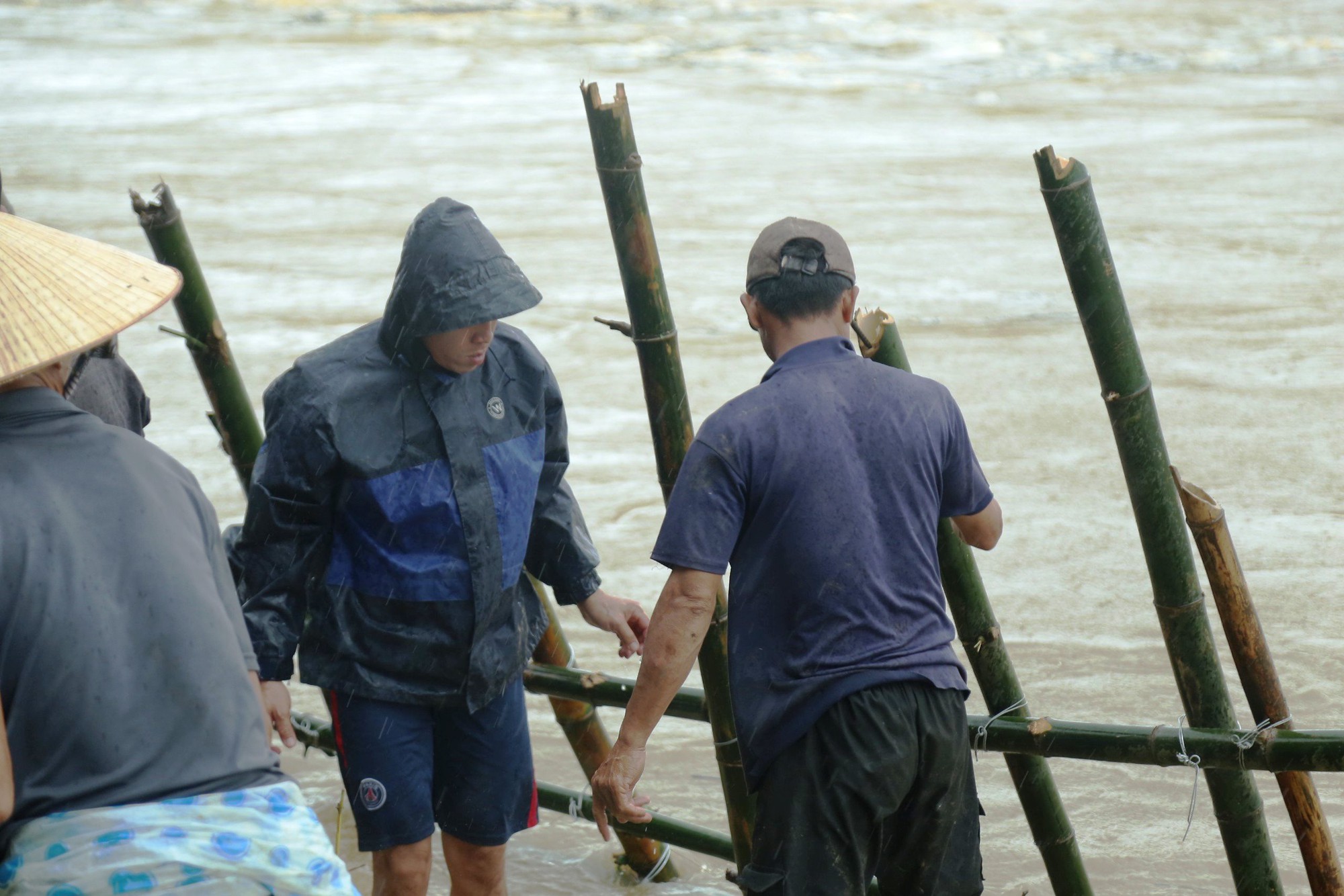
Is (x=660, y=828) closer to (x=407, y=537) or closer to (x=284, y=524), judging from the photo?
(x=407, y=537)

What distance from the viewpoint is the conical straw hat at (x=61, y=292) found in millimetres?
1848

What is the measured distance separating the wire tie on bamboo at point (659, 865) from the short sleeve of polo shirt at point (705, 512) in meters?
1.68

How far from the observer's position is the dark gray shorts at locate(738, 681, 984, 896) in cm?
234

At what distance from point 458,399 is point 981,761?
296 cm

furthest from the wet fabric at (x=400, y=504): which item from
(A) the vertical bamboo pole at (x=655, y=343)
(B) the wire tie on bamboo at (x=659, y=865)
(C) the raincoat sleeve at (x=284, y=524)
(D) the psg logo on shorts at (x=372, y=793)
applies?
(B) the wire tie on bamboo at (x=659, y=865)

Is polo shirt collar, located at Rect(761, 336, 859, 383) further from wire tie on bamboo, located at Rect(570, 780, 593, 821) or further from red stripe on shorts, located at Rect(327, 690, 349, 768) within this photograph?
wire tie on bamboo, located at Rect(570, 780, 593, 821)

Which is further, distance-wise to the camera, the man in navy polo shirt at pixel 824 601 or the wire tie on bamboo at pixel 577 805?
the wire tie on bamboo at pixel 577 805

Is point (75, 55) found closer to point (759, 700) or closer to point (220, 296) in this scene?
point (220, 296)

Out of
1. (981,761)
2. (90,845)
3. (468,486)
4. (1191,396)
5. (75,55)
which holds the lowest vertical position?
(981,761)

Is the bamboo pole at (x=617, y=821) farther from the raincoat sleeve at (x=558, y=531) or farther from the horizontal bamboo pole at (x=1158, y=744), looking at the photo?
the horizontal bamboo pole at (x=1158, y=744)

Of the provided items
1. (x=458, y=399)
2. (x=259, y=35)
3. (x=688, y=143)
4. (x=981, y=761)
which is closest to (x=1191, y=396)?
(x=981, y=761)

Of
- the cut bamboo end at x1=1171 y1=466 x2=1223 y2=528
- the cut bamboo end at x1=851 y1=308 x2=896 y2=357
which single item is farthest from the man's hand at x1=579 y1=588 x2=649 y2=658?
the cut bamboo end at x1=1171 y1=466 x2=1223 y2=528

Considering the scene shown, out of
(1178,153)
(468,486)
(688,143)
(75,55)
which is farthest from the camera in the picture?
(75,55)

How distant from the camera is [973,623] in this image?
291cm
